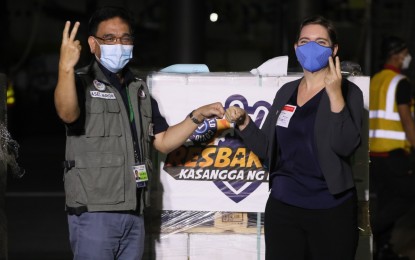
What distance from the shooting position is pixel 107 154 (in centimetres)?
536

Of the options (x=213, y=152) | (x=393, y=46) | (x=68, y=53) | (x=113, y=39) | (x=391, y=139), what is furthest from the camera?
(x=393, y=46)

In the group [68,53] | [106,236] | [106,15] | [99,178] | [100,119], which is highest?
[106,15]

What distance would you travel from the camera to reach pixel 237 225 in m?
6.17

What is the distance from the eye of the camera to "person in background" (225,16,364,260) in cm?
521

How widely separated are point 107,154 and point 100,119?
0.65ft

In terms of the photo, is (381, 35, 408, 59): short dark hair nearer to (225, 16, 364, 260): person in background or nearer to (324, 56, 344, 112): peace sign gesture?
(225, 16, 364, 260): person in background

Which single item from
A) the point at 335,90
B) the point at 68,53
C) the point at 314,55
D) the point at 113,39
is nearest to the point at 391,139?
the point at 314,55

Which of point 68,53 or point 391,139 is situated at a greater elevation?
point 68,53

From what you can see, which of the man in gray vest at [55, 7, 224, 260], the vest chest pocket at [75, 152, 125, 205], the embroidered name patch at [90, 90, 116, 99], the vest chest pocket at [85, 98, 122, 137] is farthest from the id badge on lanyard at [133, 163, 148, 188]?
the embroidered name patch at [90, 90, 116, 99]

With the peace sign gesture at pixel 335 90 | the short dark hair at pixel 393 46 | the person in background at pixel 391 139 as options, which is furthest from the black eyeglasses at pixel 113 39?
the short dark hair at pixel 393 46

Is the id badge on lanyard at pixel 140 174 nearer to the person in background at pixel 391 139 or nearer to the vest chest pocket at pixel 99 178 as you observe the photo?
the vest chest pocket at pixel 99 178

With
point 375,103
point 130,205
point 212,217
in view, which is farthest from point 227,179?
point 375,103

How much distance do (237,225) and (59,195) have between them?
26.3 ft

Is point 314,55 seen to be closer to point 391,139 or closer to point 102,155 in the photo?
point 102,155
